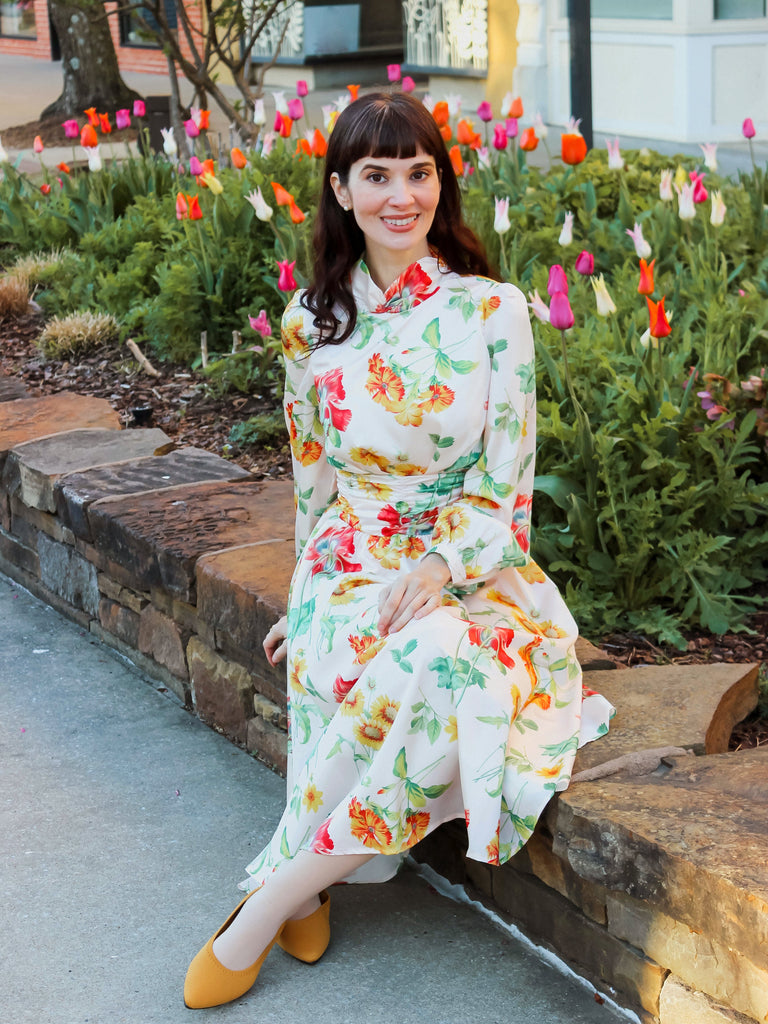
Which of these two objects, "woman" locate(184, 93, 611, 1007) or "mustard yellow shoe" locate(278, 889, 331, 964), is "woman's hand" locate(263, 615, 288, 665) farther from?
"mustard yellow shoe" locate(278, 889, 331, 964)

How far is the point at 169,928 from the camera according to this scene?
241 cm

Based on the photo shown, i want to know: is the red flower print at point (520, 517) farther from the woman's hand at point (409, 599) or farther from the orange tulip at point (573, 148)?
the orange tulip at point (573, 148)

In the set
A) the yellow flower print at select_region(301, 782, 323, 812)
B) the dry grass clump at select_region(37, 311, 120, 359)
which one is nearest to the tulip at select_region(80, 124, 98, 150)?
the dry grass clump at select_region(37, 311, 120, 359)

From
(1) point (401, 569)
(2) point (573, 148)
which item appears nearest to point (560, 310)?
(1) point (401, 569)

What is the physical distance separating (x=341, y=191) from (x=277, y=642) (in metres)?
0.87

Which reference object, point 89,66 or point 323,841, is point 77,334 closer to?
point 323,841

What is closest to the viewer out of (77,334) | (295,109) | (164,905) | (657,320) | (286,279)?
(164,905)

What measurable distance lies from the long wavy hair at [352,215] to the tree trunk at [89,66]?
10.7m

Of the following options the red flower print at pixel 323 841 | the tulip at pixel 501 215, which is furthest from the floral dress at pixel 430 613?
the tulip at pixel 501 215

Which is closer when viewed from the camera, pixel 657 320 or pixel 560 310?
pixel 560 310

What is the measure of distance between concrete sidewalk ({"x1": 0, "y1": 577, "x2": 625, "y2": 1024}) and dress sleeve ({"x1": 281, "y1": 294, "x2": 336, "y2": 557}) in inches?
25.3

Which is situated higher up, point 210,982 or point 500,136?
point 500,136

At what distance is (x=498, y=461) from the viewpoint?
2.37 m

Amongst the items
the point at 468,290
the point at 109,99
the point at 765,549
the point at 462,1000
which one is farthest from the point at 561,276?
the point at 109,99
